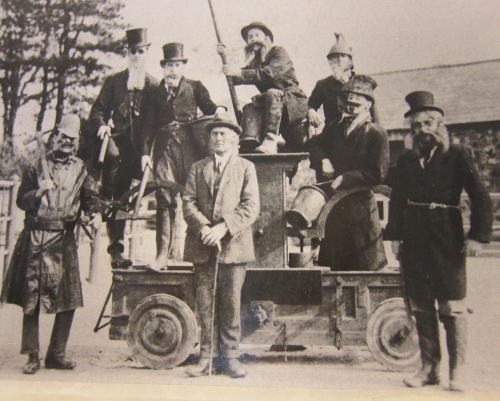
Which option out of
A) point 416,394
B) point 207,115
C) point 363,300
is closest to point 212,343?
point 363,300

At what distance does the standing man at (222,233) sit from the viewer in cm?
265

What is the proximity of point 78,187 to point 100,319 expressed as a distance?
2.66 feet

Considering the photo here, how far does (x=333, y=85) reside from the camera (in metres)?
3.03

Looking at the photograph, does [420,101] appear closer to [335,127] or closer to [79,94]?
[335,127]

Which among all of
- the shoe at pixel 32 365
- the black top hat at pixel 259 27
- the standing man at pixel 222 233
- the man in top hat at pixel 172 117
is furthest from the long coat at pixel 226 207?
the shoe at pixel 32 365

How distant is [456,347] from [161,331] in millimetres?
1576

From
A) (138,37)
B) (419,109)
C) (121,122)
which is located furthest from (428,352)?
(138,37)

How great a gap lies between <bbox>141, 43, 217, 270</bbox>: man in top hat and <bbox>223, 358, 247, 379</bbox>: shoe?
94 centimetres

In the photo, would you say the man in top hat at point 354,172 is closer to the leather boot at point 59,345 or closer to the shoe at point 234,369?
the shoe at point 234,369

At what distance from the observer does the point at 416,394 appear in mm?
2496

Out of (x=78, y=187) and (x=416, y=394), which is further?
(x=78, y=187)

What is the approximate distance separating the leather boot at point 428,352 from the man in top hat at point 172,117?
5.25 ft

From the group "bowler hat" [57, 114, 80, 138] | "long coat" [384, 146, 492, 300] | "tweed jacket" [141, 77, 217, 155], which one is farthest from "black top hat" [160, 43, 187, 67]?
"long coat" [384, 146, 492, 300]

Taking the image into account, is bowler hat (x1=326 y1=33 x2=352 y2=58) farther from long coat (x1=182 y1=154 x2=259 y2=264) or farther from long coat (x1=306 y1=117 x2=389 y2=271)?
long coat (x1=182 y1=154 x2=259 y2=264)
